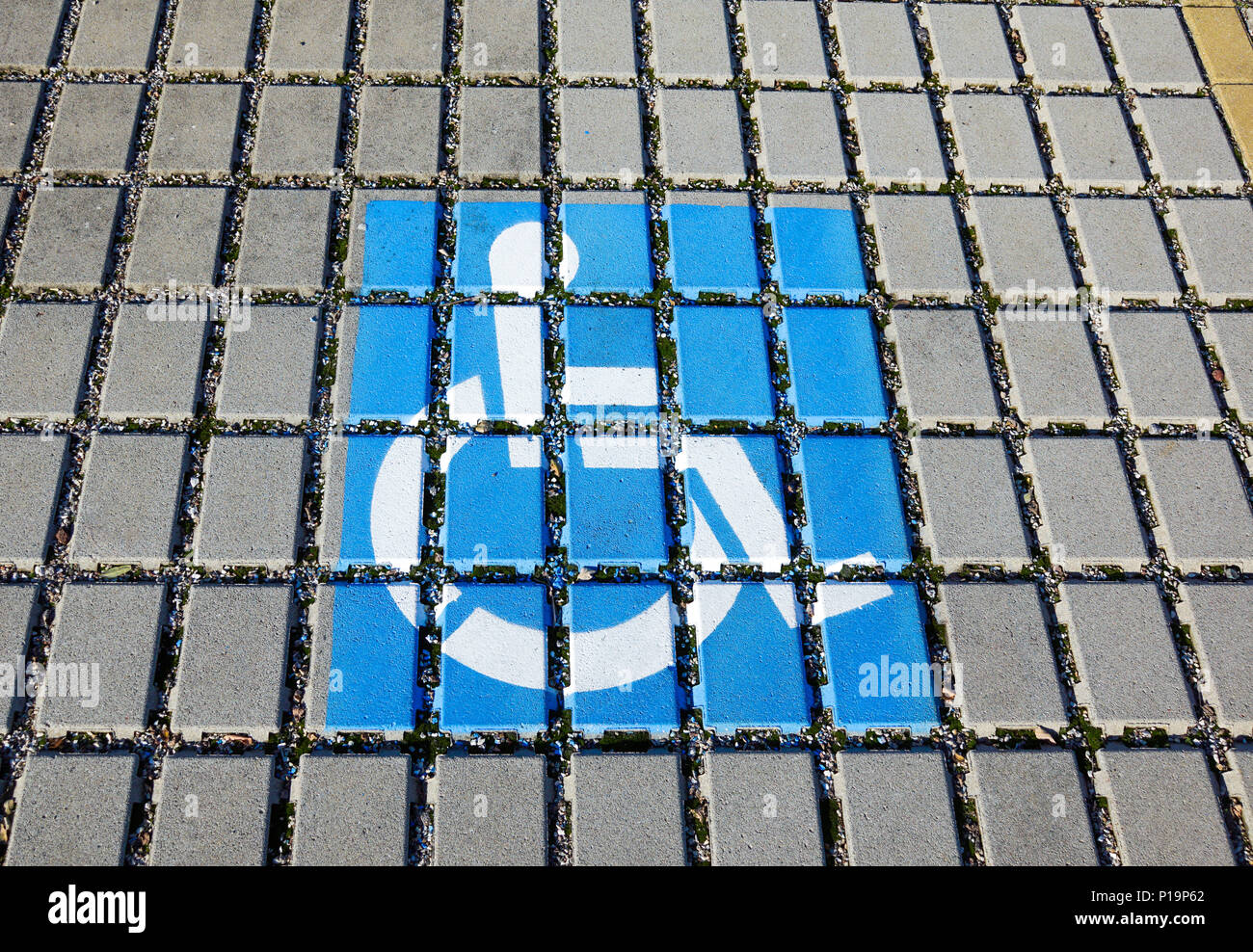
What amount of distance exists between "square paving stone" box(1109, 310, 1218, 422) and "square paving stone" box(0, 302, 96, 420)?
6.62 metres

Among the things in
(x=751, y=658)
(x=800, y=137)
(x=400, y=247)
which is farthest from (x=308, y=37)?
(x=751, y=658)

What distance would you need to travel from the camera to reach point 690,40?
21.0 feet

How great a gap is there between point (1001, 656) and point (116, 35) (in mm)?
7482

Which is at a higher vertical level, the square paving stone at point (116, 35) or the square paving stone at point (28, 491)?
the square paving stone at point (116, 35)

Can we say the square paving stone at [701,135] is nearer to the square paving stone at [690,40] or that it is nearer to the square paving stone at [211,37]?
the square paving stone at [690,40]

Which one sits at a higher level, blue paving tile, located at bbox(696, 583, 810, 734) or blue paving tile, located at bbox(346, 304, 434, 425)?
blue paving tile, located at bbox(346, 304, 434, 425)

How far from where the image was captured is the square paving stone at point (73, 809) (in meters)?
4.09

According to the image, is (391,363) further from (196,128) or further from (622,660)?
(196,128)

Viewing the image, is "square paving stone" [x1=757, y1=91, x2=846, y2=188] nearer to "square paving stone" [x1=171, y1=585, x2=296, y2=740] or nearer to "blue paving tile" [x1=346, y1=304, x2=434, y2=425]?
"blue paving tile" [x1=346, y1=304, x2=434, y2=425]

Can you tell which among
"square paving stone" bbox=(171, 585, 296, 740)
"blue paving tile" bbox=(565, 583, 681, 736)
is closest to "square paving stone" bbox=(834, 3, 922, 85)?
"blue paving tile" bbox=(565, 583, 681, 736)

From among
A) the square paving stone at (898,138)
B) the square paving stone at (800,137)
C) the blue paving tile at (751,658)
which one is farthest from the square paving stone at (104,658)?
the square paving stone at (898,138)

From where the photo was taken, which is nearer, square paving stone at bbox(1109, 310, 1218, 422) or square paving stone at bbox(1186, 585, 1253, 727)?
square paving stone at bbox(1186, 585, 1253, 727)

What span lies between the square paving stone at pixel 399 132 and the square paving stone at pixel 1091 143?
4.58 meters

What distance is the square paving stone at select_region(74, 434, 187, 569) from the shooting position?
4.66m
